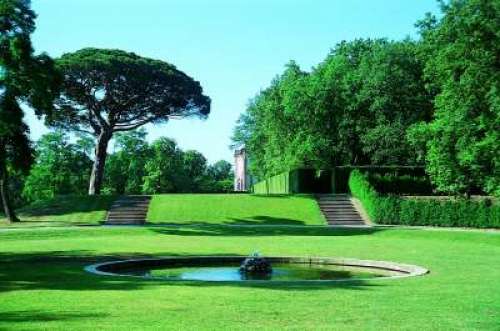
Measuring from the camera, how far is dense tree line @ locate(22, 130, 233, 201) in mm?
78750

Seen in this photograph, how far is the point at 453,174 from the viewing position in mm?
38469

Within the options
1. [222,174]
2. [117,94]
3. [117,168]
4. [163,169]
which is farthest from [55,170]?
[222,174]

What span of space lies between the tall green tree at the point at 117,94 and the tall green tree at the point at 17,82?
15500 millimetres

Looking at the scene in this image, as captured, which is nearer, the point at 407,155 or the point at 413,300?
the point at 413,300

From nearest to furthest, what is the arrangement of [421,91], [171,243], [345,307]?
[345,307]
[171,243]
[421,91]

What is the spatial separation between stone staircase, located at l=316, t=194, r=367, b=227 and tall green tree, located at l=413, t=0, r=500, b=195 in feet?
20.3

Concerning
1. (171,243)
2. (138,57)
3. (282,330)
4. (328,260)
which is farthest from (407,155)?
(282,330)

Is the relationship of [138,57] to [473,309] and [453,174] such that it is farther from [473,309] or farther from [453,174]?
[473,309]

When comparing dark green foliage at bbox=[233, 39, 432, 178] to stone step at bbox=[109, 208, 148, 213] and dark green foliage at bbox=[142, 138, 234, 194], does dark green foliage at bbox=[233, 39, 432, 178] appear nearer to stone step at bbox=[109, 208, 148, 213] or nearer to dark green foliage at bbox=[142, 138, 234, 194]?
stone step at bbox=[109, 208, 148, 213]

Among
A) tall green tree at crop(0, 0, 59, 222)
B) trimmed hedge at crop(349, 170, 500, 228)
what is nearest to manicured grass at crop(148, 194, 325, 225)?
trimmed hedge at crop(349, 170, 500, 228)

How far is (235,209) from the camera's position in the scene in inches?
1802

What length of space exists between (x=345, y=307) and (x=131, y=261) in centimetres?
952

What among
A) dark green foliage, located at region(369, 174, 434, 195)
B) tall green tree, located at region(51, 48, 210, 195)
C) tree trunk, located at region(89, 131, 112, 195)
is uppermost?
tall green tree, located at region(51, 48, 210, 195)

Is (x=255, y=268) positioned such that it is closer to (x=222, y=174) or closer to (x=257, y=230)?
(x=257, y=230)
